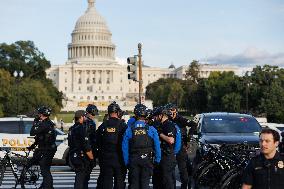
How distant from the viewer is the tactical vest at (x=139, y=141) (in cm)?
1073

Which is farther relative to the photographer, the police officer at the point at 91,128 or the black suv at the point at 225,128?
the black suv at the point at 225,128

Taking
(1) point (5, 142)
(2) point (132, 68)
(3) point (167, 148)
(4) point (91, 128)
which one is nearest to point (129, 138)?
(3) point (167, 148)

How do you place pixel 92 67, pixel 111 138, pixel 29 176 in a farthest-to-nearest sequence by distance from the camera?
pixel 92 67
pixel 29 176
pixel 111 138

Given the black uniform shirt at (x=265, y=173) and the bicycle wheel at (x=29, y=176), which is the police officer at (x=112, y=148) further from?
the black uniform shirt at (x=265, y=173)

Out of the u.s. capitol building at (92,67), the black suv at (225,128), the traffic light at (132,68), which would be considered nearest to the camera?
the black suv at (225,128)

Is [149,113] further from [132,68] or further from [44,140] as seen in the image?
[132,68]

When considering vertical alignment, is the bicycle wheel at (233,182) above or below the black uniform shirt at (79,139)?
below

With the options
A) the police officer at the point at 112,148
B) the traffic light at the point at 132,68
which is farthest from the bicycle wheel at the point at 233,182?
the traffic light at the point at 132,68

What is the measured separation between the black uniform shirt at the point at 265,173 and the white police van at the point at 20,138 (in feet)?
44.8

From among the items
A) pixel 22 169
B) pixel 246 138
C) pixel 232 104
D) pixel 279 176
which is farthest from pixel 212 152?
pixel 232 104

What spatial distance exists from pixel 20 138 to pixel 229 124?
6985 mm

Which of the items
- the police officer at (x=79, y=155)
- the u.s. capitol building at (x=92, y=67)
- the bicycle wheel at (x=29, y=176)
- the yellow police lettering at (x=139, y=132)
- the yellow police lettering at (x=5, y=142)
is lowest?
the bicycle wheel at (x=29, y=176)

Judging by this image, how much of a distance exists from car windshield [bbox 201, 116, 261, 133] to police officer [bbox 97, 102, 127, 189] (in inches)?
198

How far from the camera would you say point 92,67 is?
186750 mm
